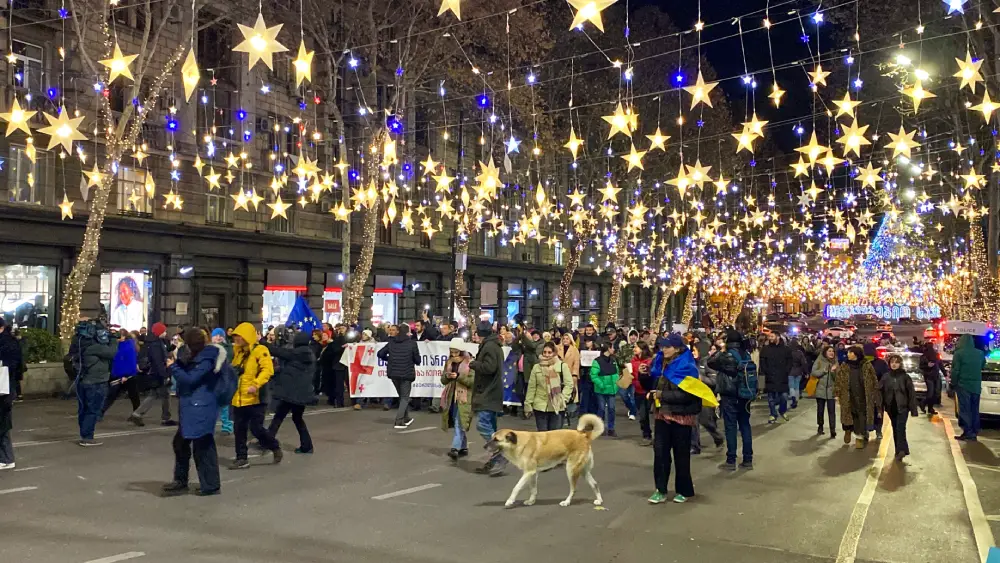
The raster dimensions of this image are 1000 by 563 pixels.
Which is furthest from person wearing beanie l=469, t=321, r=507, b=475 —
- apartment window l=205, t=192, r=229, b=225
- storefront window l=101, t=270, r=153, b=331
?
apartment window l=205, t=192, r=229, b=225

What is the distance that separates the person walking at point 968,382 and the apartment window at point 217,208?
2169 cm

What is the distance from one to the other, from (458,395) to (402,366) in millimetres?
3604

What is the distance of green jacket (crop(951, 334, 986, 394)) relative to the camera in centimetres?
1462

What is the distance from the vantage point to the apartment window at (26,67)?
21.8 meters

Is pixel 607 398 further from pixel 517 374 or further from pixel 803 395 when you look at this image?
pixel 803 395

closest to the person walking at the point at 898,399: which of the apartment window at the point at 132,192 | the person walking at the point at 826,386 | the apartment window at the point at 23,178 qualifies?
the person walking at the point at 826,386

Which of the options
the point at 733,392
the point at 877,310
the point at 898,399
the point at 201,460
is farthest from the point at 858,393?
the point at 877,310

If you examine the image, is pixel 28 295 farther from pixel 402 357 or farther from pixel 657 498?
pixel 657 498

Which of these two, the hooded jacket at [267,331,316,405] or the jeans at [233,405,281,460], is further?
the hooded jacket at [267,331,316,405]

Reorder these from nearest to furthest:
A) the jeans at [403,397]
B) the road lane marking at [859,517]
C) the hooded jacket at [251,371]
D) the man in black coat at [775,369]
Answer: the road lane marking at [859,517]
the hooded jacket at [251,371]
the jeans at [403,397]
the man in black coat at [775,369]

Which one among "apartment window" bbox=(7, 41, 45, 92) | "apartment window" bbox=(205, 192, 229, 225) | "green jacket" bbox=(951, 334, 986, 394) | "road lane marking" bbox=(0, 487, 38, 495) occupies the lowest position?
"road lane marking" bbox=(0, 487, 38, 495)

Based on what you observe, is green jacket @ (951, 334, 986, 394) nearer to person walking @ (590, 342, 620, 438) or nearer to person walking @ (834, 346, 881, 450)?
person walking @ (834, 346, 881, 450)

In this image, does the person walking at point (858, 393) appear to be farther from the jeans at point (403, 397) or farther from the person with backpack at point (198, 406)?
the person with backpack at point (198, 406)

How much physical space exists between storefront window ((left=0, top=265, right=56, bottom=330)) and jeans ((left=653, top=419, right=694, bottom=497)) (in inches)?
744
